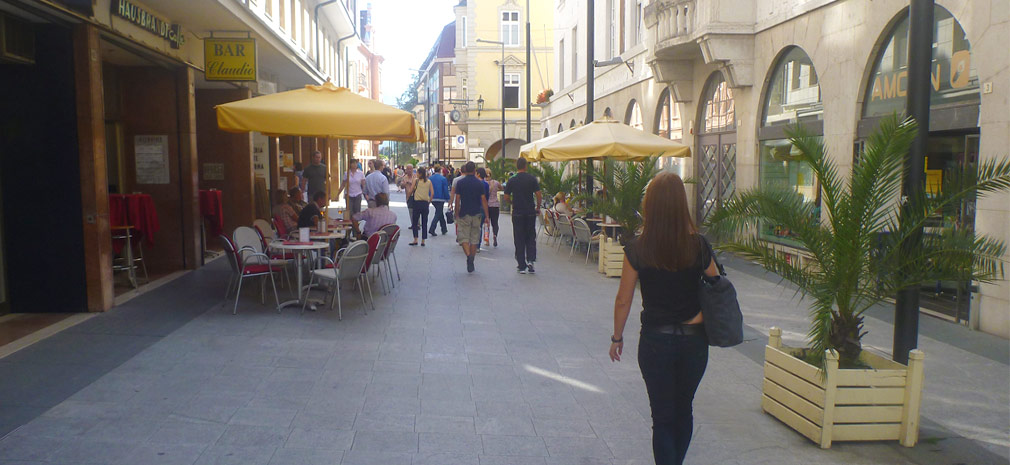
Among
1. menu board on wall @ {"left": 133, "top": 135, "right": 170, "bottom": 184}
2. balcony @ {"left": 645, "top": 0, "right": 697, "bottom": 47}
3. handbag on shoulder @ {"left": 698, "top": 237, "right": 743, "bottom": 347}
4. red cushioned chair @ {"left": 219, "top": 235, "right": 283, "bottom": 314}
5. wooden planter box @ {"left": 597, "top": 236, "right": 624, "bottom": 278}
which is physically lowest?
wooden planter box @ {"left": 597, "top": 236, "right": 624, "bottom": 278}

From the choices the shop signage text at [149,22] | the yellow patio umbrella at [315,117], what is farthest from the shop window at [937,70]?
the shop signage text at [149,22]

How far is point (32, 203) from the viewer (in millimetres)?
8188

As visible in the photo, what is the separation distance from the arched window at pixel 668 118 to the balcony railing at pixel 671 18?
8.72 ft

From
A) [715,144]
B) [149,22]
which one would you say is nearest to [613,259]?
[715,144]

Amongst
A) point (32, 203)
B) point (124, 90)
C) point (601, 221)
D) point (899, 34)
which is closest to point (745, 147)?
point (601, 221)

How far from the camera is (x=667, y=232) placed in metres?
3.85

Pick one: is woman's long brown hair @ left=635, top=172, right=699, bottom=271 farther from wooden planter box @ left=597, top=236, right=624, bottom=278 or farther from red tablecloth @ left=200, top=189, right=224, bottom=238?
red tablecloth @ left=200, top=189, right=224, bottom=238

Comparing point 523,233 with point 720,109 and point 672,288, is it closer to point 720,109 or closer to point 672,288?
point 720,109

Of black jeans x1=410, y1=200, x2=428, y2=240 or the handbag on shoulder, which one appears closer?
the handbag on shoulder

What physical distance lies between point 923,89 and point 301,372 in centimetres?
500

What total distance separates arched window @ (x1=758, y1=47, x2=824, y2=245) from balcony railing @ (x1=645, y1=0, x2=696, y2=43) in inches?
89.9

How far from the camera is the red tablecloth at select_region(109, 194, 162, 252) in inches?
396

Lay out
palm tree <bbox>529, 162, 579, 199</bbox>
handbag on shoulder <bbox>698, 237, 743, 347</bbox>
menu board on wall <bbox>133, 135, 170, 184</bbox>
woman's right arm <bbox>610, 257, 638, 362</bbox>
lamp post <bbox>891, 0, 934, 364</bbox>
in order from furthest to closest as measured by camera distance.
Result: palm tree <bbox>529, 162, 579, 199</bbox>
menu board on wall <bbox>133, 135, 170, 184</bbox>
lamp post <bbox>891, 0, 934, 364</bbox>
woman's right arm <bbox>610, 257, 638, 362</bbox>
handbag on shoulder <bbox>698, 237, 743, 347</bbox>

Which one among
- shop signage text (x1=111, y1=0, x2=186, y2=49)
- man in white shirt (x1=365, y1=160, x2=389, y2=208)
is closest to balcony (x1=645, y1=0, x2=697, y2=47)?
man in white shirt (x1=365, y1=160, x2=389, y2=208)
